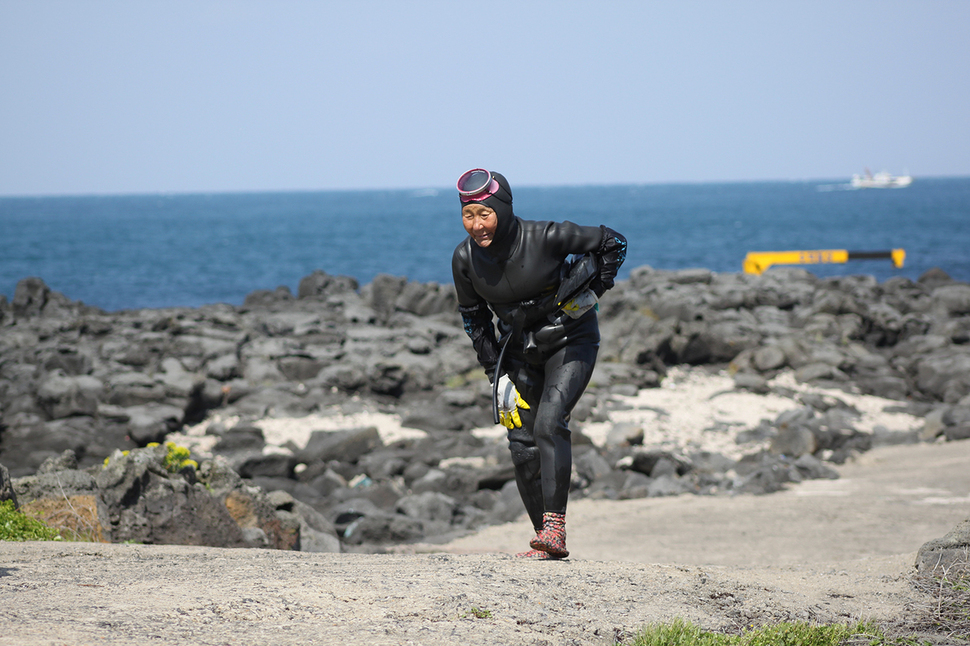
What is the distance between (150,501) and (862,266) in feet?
124

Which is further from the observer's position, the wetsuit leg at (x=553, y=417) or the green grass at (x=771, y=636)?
the wetsuit leg at (x=553, y=417)

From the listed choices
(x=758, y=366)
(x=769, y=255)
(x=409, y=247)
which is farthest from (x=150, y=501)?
(x=409, y=247)

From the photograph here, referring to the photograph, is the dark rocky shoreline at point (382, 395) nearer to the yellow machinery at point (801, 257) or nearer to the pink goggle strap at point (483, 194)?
the pink goggle strap at point (483, 194)

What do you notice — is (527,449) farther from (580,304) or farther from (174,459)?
(174,459)

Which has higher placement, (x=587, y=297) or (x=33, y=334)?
(x=587, y=297)

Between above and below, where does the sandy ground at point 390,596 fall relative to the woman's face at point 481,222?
below

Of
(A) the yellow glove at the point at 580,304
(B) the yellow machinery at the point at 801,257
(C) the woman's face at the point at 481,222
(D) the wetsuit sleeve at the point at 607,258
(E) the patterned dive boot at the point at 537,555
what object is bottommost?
(E) the patterned dive boot at the point at 537,555

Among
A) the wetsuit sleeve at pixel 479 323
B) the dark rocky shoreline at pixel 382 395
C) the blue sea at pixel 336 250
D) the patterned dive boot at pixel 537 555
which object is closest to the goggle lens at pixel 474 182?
the wetsuit sleeve at pixel 479 323

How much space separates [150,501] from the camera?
6.27 metres

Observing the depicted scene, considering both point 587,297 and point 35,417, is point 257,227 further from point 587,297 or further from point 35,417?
point 587,297

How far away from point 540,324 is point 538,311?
10 centimetres

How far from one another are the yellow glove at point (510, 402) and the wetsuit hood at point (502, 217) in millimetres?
829

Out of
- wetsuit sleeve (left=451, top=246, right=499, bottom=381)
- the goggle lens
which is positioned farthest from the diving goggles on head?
wetsuit sleeve (left=451, top=246, right=499, bottom=381)

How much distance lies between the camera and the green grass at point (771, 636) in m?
3.86
